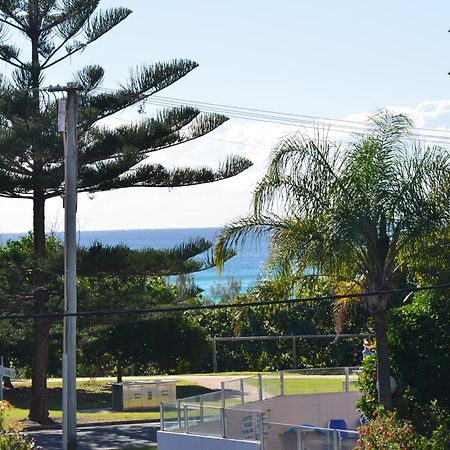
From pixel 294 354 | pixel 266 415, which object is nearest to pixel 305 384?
pixel 266 415

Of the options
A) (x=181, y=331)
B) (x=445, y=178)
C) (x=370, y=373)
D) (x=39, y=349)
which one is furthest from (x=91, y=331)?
Answer: (x=445, y=178)

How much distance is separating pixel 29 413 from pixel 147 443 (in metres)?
5.92

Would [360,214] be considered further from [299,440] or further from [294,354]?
[294,354]

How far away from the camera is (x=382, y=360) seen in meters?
18.2

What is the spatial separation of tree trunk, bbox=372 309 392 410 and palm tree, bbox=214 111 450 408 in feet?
0.05

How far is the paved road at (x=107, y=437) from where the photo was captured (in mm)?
23734

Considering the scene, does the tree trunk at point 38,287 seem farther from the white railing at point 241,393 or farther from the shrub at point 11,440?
the shrub at point 11,440

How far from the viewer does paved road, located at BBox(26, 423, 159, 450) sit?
23.7 metres

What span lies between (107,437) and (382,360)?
345 inches

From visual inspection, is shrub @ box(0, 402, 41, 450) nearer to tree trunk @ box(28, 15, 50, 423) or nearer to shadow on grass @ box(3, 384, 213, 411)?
tree trunk @ box(28, 15, 50, 423)

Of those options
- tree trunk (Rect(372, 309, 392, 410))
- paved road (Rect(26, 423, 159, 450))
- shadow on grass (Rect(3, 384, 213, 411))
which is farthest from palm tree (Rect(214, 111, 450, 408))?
shadow on grass (Rect(3, 384, 213, 411))

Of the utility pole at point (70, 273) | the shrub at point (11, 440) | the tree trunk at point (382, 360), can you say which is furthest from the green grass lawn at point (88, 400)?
the tree trunk at point (382, 360)

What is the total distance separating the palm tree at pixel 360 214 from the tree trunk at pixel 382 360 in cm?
2

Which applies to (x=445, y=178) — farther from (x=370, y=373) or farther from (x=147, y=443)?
(x=147, y=443)
